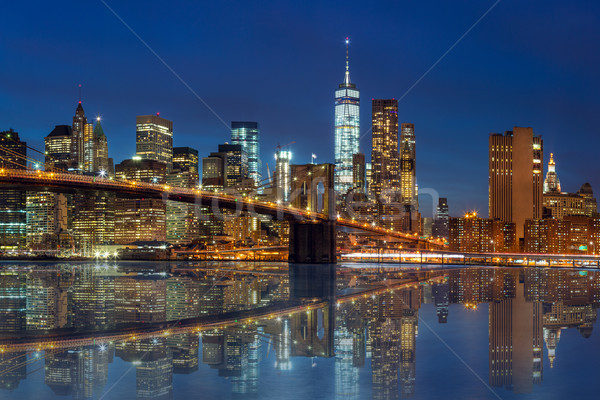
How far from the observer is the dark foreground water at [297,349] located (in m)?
10.0

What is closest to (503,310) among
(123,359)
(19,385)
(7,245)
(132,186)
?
(123,359)

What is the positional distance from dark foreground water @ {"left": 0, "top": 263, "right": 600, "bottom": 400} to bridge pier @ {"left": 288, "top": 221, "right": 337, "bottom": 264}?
2313 inches

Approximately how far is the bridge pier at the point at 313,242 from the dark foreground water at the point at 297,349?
58743 millimetres

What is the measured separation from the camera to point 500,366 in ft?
38.5

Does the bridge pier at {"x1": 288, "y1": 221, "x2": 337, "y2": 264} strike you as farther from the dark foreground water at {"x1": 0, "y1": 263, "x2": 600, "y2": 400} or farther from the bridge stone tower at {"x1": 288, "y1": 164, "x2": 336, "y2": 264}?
the dark foreground water at {"x1": 0, "y1": 263, "x2": 600, "y2": 400}

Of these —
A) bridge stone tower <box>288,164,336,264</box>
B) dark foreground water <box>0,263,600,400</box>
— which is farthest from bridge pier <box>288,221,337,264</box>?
dark foreground water <box>0,263,600,400</box>

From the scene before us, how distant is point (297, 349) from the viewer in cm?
1362

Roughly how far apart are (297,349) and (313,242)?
7133 cm

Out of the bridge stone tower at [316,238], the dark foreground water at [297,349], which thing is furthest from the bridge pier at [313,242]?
the dark foreground water at [297,349]

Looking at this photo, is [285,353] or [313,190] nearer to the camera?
[285,353]

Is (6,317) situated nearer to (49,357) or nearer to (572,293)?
(49,357)

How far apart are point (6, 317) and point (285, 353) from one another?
10.9 metres

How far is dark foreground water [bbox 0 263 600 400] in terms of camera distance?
10.0 metres

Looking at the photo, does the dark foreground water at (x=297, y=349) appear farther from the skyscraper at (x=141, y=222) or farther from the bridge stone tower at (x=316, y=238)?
the skyscraper at (x=141, y=222)
